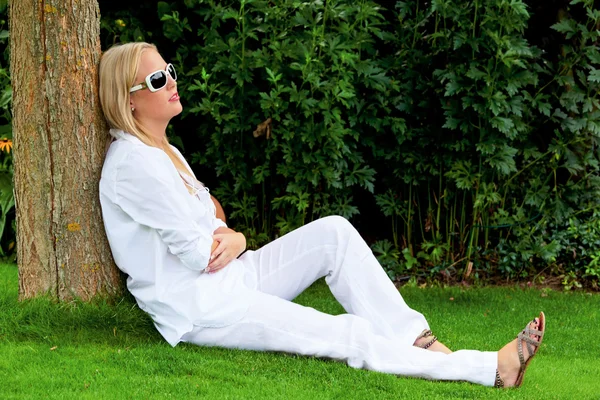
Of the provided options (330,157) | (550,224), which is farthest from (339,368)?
(550,224)

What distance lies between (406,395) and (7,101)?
372cm

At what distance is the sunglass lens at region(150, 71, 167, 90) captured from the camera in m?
3.81

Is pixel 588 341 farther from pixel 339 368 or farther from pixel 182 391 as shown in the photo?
pixel 182 391

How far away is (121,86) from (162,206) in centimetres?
65

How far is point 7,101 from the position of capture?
582cm

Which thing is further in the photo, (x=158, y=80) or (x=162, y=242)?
(x=158, y=80)

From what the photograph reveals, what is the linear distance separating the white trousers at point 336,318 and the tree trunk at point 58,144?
680 millimetres

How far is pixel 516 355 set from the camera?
11.6 ft

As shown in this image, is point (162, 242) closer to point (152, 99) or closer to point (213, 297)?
point (213, 297)

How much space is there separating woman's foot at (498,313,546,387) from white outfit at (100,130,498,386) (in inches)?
1.6

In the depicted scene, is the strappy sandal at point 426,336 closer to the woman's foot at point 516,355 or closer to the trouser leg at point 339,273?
the trouser leg at point 339,273

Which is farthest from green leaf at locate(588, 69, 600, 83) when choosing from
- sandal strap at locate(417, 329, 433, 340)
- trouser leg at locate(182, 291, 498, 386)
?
trouser leg at locate(182, 291, 498, 386)

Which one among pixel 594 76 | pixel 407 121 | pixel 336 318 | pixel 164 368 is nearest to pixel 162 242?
pixel 164 368

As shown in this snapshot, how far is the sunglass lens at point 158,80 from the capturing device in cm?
381
